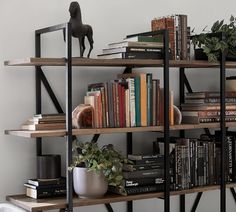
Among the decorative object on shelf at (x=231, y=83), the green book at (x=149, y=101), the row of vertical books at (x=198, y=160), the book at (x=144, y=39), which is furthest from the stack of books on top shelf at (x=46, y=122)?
the decorative object on shelf at (x=231, y=83)

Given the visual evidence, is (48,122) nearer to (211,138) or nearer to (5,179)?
(5,179)

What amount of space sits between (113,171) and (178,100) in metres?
0.92

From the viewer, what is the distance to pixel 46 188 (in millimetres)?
2725

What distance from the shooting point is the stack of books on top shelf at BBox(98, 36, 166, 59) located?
2840 millimetres

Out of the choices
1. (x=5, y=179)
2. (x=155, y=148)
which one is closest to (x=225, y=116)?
(x=155, y=148)

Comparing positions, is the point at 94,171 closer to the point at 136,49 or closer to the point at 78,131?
the point at 78,131

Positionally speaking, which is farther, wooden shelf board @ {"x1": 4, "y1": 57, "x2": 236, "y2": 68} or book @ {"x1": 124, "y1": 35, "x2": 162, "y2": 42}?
book @ {"x1": 124, "y1": 35, "x2": 162, "y2": 42}

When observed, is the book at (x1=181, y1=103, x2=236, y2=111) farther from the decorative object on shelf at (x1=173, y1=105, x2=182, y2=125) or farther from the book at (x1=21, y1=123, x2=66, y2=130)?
the book at (x1=21, y1=123, x2=66, y2=130)

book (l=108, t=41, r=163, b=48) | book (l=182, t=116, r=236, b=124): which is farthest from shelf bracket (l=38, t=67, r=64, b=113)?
book (l=182, t=116, r=236, b=124)

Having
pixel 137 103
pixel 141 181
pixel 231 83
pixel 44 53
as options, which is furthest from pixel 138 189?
pixel 231 83

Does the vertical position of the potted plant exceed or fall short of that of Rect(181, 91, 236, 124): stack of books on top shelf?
it falls short

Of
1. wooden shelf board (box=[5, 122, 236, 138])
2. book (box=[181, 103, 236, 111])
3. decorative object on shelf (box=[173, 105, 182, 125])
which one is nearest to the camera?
wooden shelf board (box=[5, 122, 236, 138])

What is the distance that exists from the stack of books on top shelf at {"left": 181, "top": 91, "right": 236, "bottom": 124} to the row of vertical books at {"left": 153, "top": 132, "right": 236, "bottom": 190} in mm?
134

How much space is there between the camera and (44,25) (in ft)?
9.75
